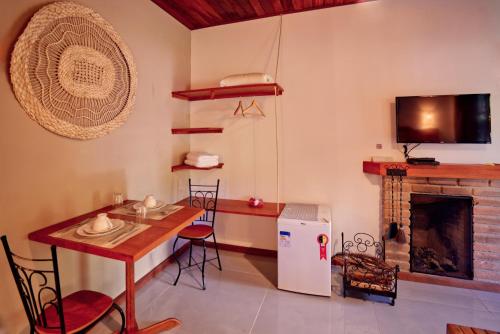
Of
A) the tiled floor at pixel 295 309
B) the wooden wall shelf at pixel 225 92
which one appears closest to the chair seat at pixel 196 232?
the tiled floor at pixel 295 309

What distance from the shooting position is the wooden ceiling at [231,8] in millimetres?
2520

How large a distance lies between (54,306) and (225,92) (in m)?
2.30

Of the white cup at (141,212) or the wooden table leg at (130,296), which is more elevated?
the white cup at (141,212)

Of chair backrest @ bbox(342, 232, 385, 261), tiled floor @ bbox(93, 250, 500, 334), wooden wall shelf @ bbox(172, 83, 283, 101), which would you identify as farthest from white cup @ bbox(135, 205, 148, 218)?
chair backrest @ bbox(342, 232, 385, 261)

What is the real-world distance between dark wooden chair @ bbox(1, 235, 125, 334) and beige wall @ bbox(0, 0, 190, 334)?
0.14 m

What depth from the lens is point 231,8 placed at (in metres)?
2.65

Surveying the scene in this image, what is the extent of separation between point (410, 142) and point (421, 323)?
59.4 inches

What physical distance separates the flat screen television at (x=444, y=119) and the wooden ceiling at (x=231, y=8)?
1.21 meters

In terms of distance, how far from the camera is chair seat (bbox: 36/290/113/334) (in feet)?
4.15

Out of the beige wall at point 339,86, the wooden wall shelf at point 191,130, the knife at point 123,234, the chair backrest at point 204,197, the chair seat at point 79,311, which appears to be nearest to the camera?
the chair seat at point 79,311

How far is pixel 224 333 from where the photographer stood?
71.3 inches

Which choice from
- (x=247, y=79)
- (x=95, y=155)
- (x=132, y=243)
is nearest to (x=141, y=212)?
(x=132, y=243)

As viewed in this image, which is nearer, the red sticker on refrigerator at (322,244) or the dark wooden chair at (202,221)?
the red sticker on refrigerator at (322,244)

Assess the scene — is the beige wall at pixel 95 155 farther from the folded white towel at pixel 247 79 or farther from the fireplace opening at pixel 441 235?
the fireplace opening at pixel 441 235
